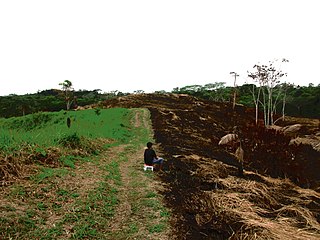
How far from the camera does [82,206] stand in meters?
5.75

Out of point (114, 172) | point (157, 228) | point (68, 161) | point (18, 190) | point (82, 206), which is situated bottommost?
point (114, 172)

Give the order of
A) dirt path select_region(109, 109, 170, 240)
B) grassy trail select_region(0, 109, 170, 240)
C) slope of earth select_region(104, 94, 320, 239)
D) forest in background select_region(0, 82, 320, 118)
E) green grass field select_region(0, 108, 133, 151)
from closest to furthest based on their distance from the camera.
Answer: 1. grassy trail select_region(0, 109, 170, 240)
2. dirt path select_region(109, 109, 170, 240)
3. slope of earth select_region(104, 94, 320, 239)
4. green grass field select_region(0, 108, 133, 151)
5. forest in background select_region(0, 82, 320, 118)

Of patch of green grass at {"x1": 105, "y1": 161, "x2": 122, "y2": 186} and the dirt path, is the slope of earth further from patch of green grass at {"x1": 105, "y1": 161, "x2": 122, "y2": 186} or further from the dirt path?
patch of green grass at {"x1": 105, "y1": 161, "x2": 122, "y2": 186}

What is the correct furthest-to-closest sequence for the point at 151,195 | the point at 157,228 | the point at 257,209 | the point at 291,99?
the point at 291,99
the point at 151,195
the point at 257,209
the point at 157,228

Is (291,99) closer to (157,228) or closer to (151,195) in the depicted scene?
(151,195)

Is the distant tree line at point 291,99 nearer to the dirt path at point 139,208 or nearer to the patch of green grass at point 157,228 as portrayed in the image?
the dirt path at point 139,208

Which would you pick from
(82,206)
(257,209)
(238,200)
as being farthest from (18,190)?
(257,209)

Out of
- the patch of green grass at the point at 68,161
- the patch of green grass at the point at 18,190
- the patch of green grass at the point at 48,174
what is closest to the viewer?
the patch of green grass at the point at 18,190

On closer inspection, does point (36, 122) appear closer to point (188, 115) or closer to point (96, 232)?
point (188, 115)

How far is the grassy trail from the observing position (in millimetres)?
4742

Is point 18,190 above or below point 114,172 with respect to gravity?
above

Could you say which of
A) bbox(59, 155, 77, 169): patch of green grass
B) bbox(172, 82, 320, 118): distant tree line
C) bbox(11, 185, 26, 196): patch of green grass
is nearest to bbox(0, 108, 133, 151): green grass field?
bbox(59, 155, 77, 169): patch of green grass

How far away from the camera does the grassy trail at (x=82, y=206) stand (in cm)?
474

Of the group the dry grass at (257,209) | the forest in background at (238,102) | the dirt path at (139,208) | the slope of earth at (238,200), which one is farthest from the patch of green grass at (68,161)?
the forest in background at (238,102)
